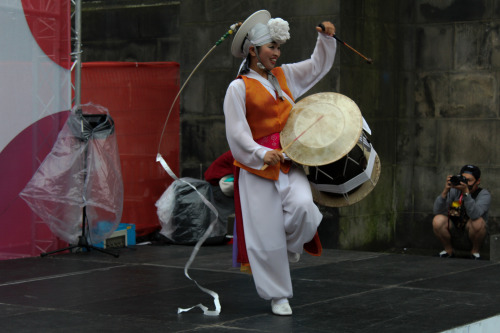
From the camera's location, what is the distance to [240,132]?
543 cm

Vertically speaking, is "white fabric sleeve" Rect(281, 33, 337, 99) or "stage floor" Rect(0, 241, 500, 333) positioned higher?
"white fabric sleeve" Rect(281, 33, 337, 99)

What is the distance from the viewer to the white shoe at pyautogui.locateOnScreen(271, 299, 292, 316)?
5520 millimetres

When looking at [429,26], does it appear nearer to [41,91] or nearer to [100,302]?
[41,91]

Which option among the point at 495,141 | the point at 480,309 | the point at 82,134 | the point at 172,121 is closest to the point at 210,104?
the point at 172,121

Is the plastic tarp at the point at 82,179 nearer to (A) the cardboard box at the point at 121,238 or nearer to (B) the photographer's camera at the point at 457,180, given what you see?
(A) the cardboard box at the point at 121,238

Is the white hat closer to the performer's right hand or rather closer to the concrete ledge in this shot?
the performer's right hand

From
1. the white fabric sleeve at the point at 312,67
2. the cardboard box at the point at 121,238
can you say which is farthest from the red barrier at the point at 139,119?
the white fabric sleeve at the point at 312,67

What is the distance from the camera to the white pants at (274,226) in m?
5.47

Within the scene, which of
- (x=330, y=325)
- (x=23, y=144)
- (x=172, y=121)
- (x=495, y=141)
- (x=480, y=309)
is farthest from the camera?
(x=172, y=121)

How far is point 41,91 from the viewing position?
26.9 feet

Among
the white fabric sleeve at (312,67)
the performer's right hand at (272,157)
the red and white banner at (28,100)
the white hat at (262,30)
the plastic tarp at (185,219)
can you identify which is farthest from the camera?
the plastic tarp at (185,219)

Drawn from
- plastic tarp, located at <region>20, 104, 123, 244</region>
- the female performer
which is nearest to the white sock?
the female performer

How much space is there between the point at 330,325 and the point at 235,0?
16.0 ft

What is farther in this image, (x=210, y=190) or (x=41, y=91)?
(x=210, y=190)
